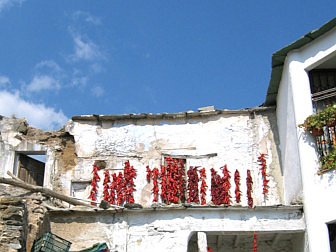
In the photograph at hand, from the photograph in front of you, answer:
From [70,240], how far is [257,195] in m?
Result: 5.96

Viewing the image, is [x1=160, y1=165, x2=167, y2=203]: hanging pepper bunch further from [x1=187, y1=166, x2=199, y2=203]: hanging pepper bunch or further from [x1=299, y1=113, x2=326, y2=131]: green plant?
[x1=299, y1=113, x2=326, y2=131]: green plant

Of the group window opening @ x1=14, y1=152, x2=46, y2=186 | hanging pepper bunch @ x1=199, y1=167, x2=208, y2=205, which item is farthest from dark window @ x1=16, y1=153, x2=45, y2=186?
hanging pepper bunch @ x1=199, y1=167, x2=208, y2=205

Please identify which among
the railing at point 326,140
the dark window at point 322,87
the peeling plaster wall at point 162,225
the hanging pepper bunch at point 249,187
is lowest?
the peeling plaster wall at point 162,225

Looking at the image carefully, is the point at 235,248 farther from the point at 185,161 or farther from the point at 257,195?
the point at 185,161

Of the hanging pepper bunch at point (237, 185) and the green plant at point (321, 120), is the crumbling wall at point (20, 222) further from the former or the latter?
the green plant at point (321, 120)

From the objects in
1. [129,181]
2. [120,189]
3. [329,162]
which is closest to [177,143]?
[129,181]

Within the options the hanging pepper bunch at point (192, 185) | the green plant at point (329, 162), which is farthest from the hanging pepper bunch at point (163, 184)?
the green plant at point (329, 162)

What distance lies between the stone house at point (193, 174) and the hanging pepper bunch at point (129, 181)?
3 centimetres

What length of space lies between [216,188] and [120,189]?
9.59 ft

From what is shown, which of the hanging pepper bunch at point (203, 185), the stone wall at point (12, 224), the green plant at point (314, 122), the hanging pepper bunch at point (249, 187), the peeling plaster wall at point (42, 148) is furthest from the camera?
the peeling plaster wall at point (42, 148)

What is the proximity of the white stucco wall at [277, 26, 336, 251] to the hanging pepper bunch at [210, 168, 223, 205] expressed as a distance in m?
1.94

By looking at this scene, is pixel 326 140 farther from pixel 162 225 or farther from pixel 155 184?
pixel 155 184

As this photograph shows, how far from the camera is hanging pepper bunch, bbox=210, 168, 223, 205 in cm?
1598

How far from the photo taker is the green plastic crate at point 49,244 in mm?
11977
